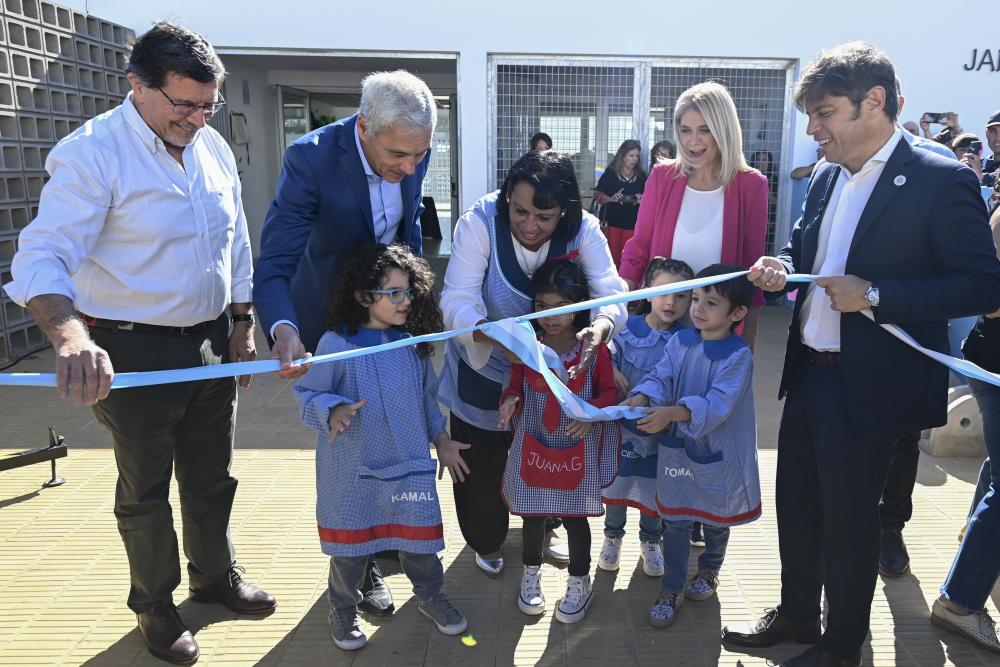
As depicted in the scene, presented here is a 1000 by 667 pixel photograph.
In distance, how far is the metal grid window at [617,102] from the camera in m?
9.11

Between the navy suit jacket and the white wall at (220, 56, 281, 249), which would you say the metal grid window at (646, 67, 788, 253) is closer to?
the white wall at (220, 56, 281, 249)

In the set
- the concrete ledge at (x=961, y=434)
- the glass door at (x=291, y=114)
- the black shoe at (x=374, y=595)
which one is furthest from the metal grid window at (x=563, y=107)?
the black shoe at (x=374, y=595)

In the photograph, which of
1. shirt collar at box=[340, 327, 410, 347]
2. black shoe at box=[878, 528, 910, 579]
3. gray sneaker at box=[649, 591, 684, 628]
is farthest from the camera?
black shoe at box=[878, 528, 910, 579]

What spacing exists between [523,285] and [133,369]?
1398mm

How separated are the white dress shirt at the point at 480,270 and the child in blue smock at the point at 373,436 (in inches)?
6.6

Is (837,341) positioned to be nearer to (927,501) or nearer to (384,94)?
(384,94)

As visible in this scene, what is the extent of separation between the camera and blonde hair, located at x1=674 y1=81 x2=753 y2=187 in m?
3.06

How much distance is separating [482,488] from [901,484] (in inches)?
73.4

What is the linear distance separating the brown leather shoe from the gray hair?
72.5 inches

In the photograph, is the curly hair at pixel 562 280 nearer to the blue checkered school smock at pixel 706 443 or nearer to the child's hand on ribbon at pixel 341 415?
the blue checkered school smock at pixel 706 443

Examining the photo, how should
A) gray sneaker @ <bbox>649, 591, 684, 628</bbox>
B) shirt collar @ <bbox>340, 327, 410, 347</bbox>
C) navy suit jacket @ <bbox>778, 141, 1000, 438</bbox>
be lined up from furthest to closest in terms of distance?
1. gray sneaker @ <bbox>649, 591, 684, 628</bbox>
2. shirt collar @ <bbox>340, 327, 410, 347</bbox>
3. navy suit jacket @ <bbox>778, 141, 1000, 438</bbox>

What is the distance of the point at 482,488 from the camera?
10.4ft

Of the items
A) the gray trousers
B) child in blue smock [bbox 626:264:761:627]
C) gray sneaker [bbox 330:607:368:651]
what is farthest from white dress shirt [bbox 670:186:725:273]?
gray sneaker [bbox 330:607:368:651]

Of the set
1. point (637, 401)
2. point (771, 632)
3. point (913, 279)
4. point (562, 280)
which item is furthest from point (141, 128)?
point (771, 632)
